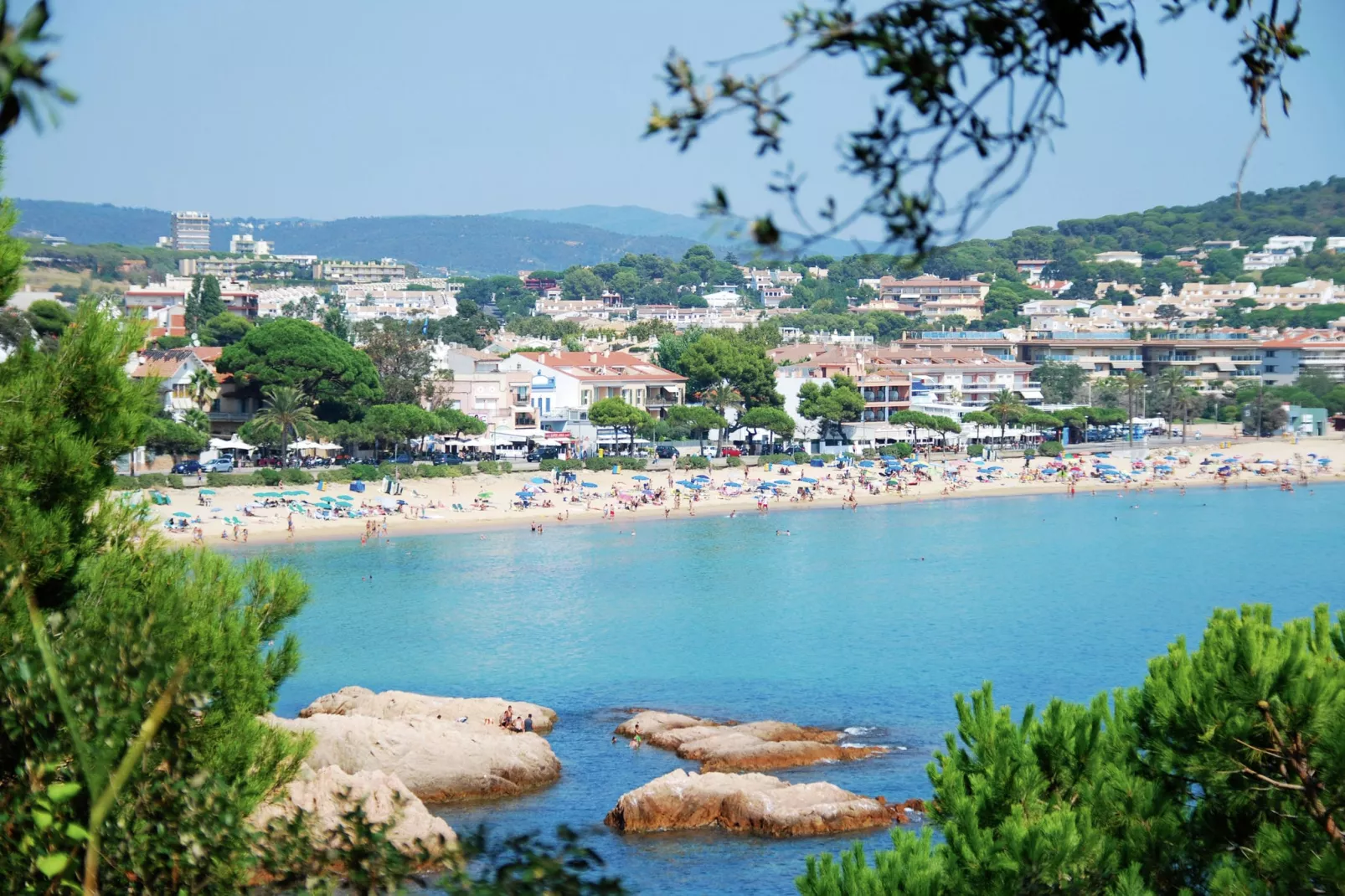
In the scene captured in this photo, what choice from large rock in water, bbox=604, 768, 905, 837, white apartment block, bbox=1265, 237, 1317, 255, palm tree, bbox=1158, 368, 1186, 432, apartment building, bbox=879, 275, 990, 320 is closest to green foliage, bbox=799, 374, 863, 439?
palm tree, bbox=1158, 368, 1186, 432

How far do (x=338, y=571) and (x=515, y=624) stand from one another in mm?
7119

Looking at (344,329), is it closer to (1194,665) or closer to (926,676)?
(926,676)

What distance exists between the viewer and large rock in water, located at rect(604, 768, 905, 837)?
16375 mm

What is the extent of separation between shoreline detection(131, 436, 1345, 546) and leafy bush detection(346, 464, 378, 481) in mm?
1133

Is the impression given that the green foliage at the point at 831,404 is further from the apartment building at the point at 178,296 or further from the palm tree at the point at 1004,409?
the apartment building at the point at 178,296

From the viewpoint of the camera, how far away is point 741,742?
19.7 meters

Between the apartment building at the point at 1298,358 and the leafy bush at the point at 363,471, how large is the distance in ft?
183

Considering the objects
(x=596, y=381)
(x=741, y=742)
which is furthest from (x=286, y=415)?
(x=741, y=742)

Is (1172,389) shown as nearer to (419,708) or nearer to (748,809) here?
(419,708)

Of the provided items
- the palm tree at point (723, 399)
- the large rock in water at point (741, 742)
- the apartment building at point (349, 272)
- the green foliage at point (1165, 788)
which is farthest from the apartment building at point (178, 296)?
the green foliage at point (1165, 788)

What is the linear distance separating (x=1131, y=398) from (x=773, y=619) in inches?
1711

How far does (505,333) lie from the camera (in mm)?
97438

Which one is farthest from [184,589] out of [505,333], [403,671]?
[505,333]

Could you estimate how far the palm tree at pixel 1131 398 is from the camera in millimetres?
66988
